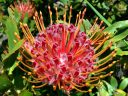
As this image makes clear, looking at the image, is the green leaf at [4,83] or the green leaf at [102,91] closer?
the green leaf at [4,83]

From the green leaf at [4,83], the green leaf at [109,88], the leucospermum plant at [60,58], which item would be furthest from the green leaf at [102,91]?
the green leaf at [4,83]

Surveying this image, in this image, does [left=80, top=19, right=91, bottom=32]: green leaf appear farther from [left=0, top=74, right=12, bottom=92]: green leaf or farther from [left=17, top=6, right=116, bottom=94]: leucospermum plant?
[left=0, top=74, right=12, bottom=92]: green leaf

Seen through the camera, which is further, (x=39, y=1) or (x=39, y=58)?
(x=39, y=1)

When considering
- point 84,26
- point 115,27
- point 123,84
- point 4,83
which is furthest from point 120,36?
point 4,83

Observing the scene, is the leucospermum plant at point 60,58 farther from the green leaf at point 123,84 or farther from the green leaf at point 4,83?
the green leaf at point 123,84

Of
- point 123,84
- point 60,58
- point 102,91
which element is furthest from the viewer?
point 123,84

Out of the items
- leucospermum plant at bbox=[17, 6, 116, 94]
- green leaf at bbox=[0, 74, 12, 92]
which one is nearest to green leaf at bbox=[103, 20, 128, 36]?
leucospermum plant at bbox=[17, 6, 116, 94]

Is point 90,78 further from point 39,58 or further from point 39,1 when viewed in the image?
point 39,1

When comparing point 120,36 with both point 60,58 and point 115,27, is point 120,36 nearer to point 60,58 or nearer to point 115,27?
point 115,27

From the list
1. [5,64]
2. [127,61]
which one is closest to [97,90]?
[127,61]

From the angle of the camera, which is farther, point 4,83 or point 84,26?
point 84,26

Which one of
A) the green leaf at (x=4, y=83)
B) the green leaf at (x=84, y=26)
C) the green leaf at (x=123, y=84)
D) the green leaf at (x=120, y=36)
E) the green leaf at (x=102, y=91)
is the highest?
the green leaf at (x=84, y=26)
